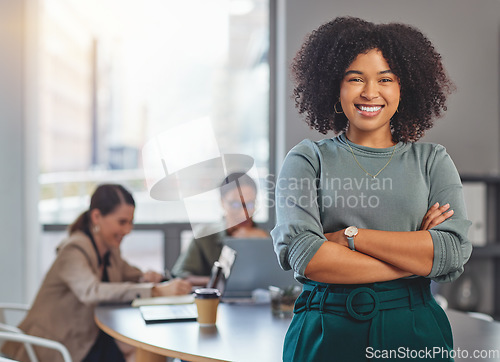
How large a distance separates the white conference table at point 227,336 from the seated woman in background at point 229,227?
85 centimetres

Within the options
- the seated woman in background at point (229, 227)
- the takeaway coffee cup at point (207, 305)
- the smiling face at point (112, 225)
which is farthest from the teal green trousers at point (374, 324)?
the seated woman in background at point (229, 227)

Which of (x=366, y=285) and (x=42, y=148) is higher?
(x=42, y=148)

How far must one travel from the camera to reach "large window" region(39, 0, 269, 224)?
4.03 m

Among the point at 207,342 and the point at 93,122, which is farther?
the point at 93,122

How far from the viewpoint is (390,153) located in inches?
46.7

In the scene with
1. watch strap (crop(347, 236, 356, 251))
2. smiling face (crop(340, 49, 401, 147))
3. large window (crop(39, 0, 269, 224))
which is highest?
large window (crop(39, 0, 269, 224))

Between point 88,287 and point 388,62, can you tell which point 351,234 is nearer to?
point 388,62

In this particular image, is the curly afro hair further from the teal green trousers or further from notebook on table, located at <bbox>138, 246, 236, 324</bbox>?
notebook on table, located at <bbox>138, 246, 236, 324</bbox>

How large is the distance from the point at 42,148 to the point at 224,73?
135 centimetres

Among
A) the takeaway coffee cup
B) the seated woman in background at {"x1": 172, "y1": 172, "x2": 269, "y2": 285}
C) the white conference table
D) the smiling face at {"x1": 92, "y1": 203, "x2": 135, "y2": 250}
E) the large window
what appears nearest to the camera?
the white conference table

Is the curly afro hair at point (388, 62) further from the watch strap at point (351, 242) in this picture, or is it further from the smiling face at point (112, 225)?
the smiling face at point (112, 225)

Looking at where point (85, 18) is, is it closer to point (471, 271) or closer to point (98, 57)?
point (98, 57)

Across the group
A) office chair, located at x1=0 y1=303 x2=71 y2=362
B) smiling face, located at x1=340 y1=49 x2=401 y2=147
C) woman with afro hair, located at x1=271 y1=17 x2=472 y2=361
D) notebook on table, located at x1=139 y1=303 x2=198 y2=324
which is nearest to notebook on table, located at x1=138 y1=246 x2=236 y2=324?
notebook on table, located at x1=139 y1=303 x2=198 y2=324

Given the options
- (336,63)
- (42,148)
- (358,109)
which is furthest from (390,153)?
(42,148)
